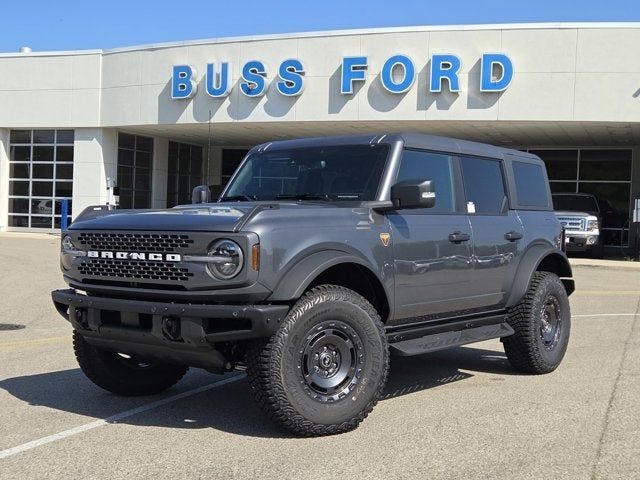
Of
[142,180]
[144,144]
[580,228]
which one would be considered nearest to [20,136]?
[144,144]

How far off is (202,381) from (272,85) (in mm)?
20566

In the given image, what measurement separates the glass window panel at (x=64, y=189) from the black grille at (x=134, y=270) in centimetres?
2772

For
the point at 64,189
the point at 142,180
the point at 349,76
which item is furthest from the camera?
the point at 142,180

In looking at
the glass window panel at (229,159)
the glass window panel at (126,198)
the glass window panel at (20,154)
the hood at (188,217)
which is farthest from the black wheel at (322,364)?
the glass window panel at (229,159)

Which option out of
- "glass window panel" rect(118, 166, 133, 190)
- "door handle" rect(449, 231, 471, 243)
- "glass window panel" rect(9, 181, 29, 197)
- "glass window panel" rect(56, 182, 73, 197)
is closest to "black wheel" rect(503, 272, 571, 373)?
"door handle" rect(449, 231, 471, 243)

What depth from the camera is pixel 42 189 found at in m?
32.1

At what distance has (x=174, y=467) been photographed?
427 centimetres

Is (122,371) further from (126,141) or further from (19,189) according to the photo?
(19,189)

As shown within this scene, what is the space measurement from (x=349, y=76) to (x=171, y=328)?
21155mm

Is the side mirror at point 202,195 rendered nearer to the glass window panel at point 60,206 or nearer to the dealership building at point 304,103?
the dealership building at point 304,103

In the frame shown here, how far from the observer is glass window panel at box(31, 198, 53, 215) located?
32.0 m

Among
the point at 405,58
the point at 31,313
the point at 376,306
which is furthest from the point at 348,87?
the point at 376,306

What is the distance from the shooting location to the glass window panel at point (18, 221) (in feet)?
106

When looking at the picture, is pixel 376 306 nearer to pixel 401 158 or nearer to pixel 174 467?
pixel 401 158
